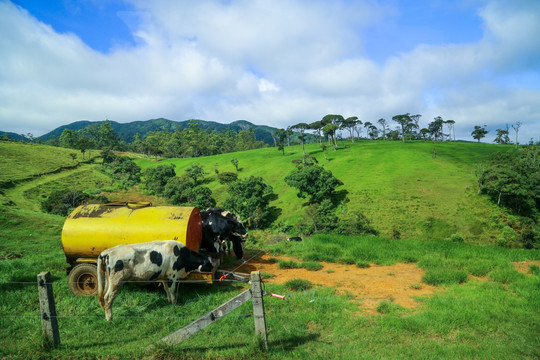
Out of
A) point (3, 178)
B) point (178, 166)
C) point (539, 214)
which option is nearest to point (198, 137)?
point (178, 166)

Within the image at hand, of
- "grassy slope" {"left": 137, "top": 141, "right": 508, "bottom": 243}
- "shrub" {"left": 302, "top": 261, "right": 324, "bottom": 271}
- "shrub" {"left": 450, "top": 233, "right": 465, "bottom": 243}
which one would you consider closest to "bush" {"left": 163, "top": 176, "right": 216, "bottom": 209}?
"grassy slope" {"left": 137, "top": 141, "right": 508, "bottom": 243}

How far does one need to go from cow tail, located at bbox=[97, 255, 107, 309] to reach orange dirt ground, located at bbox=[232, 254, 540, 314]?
521cm

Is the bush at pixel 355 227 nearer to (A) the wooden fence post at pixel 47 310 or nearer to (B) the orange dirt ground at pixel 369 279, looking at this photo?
(B) the orange dirt ground at pixel 369 279

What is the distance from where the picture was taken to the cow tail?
6945 millimetres

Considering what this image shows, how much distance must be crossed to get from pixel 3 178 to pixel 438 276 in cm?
6646

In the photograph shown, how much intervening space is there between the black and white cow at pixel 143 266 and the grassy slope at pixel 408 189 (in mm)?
37006

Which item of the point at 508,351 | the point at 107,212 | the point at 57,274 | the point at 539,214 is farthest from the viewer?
the point at 539,214

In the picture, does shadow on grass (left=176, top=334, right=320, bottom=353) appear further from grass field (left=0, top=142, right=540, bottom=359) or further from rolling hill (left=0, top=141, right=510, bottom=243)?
rolling hill (left=0, top=141, right=510, bottom=243)

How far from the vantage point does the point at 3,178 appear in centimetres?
4878

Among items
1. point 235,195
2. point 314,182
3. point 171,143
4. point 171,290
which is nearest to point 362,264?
point 171,290

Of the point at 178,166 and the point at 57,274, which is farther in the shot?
the point at 178,166

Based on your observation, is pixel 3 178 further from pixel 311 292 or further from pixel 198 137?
pixel 198 137

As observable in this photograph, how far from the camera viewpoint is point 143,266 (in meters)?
7.55

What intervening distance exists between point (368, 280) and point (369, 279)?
12 centimetres
